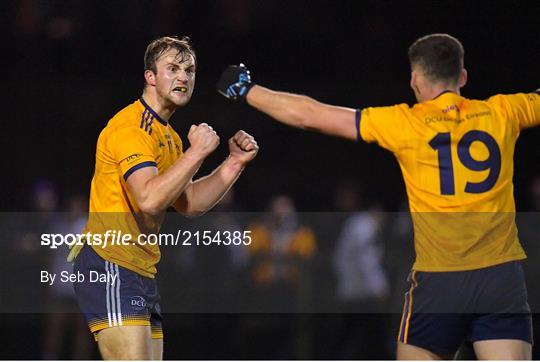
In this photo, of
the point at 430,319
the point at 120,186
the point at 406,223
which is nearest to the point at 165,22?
the point at 406,223

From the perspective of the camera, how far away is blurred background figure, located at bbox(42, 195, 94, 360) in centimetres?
894

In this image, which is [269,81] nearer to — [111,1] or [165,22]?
[165,22]

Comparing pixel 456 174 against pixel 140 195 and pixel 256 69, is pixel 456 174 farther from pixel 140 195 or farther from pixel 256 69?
pixel 256 69

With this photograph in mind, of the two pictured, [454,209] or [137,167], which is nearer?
[454,209]

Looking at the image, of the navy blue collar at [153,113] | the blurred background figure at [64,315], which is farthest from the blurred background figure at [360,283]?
the navy blue collar at [153,113]

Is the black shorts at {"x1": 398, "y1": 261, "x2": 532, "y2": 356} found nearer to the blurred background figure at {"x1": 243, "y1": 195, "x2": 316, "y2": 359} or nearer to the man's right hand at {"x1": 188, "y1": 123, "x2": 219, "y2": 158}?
the man's right hand at {"x1": 188, "y1": 123, "x2": 219, "y2": 158}

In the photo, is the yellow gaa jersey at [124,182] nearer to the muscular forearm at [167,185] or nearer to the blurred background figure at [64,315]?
the muscular forearm at [167,185]

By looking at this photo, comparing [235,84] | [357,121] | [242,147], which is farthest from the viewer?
[242,147]

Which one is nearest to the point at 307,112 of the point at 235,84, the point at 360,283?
the point at 235,84

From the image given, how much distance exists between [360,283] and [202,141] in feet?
15.5

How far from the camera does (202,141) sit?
4.76m

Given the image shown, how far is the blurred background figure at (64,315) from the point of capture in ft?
29.3

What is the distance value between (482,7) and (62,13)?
5355 millimetres

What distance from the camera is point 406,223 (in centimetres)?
998
